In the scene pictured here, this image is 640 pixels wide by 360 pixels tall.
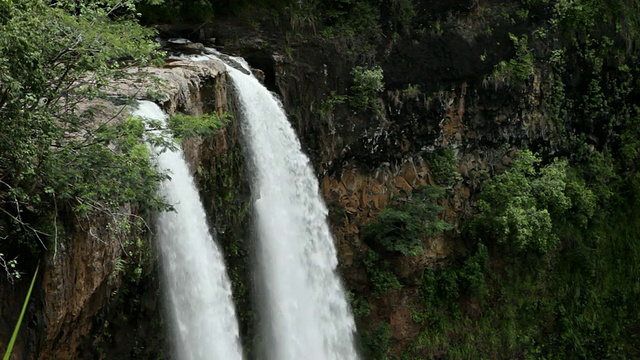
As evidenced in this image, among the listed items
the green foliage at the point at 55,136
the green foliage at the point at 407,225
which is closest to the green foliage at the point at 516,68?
the green foliage at the point at 407,225

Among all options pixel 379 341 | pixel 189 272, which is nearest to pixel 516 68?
pixel 379 341

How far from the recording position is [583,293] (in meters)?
18.5

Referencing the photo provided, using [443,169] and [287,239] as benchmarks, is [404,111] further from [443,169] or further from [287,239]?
[287,239]

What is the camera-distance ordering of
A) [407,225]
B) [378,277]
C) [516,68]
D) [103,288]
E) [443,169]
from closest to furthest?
[103,288] → [407,225] → [378,277] → [443,169] → [516,68]

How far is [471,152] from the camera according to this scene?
17203 millimetres

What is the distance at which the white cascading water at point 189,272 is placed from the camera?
841cm

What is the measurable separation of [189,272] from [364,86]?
290 inches

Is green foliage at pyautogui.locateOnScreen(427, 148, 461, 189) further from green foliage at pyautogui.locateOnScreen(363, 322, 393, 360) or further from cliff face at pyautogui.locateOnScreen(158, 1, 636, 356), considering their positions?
green foliage at pyautogui.locateOnScreen(363, 322, 393, 360)

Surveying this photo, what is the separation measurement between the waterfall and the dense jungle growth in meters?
0.67

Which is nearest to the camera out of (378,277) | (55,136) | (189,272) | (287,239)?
(55,136)

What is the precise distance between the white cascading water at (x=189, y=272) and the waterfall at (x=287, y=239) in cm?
232

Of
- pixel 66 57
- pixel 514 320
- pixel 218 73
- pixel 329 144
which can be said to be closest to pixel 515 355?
pixel 514 320

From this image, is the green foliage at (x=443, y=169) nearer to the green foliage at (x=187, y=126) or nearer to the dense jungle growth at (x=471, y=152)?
the dense jungle growth at (x=471, y=152)

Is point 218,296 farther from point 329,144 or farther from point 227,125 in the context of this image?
point 329,144
